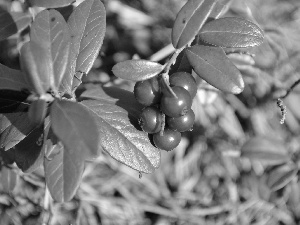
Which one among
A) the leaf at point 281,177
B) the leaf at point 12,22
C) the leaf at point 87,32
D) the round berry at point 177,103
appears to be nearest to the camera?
the round berry at point 177,103

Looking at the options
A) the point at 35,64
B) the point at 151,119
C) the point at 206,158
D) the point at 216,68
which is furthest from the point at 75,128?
the point at 206,158

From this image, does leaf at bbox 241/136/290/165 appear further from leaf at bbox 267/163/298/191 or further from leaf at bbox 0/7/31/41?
leaf at bbox 0/7/31/41

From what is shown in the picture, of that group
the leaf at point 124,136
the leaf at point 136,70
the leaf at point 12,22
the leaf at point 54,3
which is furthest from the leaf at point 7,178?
the leaf at point 136,70

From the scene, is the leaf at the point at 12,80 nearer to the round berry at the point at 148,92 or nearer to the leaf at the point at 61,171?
the leaf at the point at 61,171

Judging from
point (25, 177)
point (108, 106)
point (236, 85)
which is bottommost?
point (25, 177)

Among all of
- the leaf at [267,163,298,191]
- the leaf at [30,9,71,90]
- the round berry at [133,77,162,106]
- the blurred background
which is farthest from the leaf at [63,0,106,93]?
the leaf at [267,163,298,191]

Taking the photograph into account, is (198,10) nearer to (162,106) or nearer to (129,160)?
(162,106)

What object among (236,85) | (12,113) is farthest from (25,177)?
(236,85)
